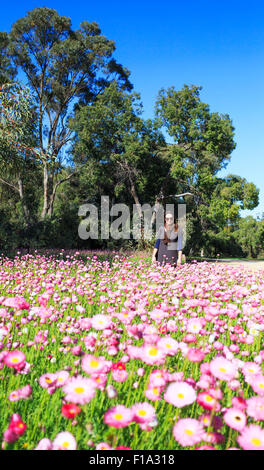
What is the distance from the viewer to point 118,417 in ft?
2.79

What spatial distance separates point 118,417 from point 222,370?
41cm

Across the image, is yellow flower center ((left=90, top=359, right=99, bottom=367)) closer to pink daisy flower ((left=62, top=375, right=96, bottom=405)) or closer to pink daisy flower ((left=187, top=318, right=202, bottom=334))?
pink daisy flower ((left=62, top=375, right=96, bottom=405))

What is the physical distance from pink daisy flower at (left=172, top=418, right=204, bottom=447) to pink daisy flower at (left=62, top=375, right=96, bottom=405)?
0.28 m

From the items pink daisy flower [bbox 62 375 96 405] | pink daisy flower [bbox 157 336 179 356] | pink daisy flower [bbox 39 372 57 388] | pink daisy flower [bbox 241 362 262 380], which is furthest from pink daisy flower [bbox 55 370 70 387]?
pink daisy flower [bbox 241 362 262 380]

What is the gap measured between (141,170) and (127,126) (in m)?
2.85

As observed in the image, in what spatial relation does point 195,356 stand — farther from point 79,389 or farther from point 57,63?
point 57,63

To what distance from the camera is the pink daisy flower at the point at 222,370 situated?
99 centimetres

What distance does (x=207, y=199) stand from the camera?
19.0m

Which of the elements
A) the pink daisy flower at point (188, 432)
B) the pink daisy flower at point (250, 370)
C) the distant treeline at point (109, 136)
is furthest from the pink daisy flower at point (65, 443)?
the distant treeline at point (109, 136)

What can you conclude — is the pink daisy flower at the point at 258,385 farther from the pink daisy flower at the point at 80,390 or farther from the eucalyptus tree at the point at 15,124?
the eucalyptus tree at the point at 15,124

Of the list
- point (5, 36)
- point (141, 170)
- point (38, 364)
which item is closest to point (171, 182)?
point (141, 170)

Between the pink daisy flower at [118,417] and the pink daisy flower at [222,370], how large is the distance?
0.34m

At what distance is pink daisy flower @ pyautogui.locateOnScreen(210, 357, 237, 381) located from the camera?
992 millimetres

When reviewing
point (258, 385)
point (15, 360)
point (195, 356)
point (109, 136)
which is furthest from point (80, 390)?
point (109, 136)
